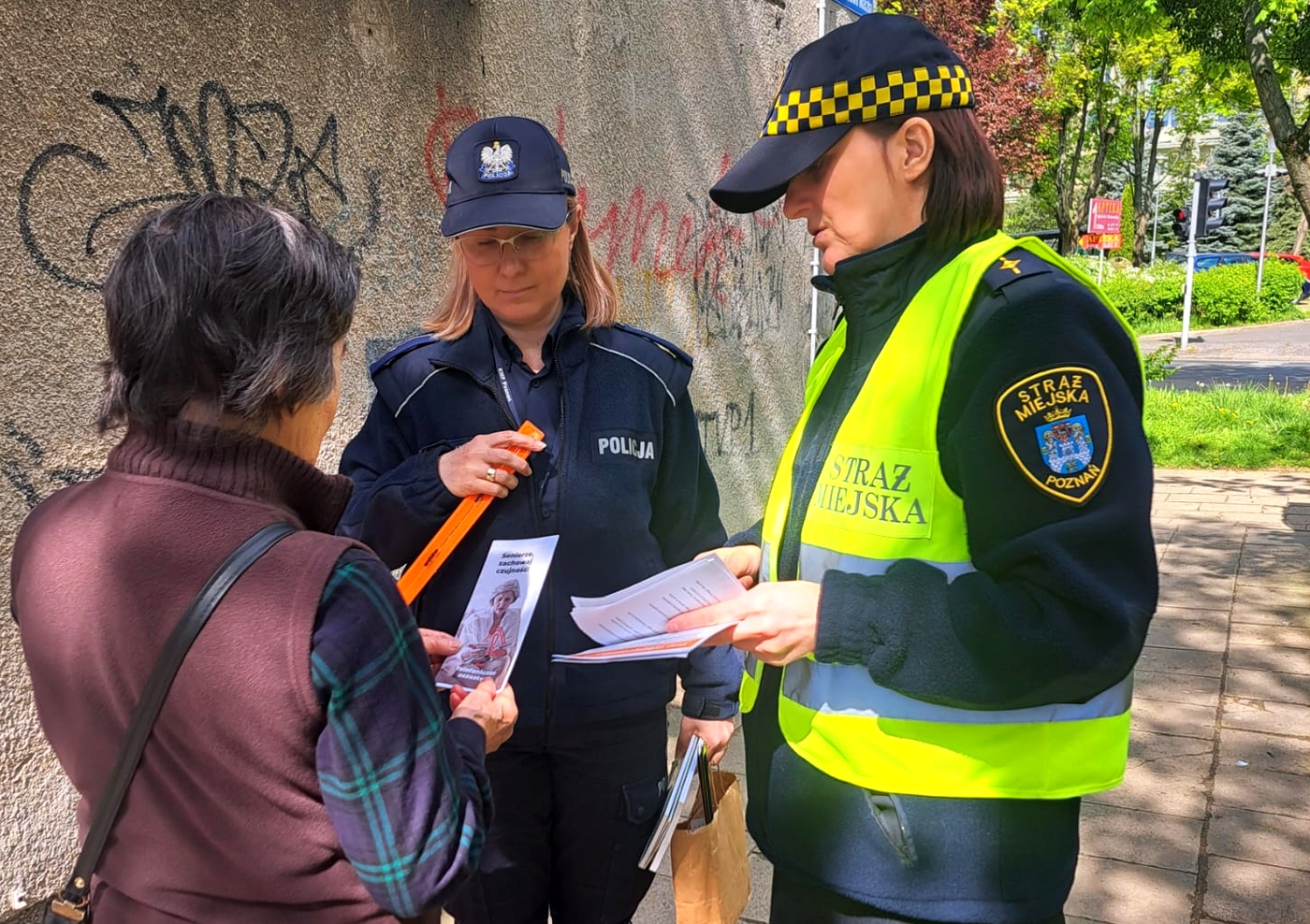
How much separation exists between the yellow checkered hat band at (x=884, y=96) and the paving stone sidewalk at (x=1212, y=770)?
7.96 feet

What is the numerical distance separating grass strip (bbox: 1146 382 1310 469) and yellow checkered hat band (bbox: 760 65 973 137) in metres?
9.77

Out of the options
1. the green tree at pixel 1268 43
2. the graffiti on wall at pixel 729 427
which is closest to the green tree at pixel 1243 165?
the green tree at pixel 1268 43

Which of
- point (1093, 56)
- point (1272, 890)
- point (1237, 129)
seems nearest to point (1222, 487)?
point (1272, 890)

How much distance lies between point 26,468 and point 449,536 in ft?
3.28

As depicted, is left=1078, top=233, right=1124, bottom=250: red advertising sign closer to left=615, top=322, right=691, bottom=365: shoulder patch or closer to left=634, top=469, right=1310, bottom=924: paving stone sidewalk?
left=634, top=469, right=1310, bottom=924: paving stone sidewalk

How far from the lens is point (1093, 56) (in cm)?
2478

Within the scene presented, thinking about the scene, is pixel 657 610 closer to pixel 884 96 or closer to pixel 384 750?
pixel 384 750

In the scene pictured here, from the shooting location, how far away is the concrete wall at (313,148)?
89.4 inches

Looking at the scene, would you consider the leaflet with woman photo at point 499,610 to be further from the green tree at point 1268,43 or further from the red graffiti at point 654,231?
the green tree at point 1268,43

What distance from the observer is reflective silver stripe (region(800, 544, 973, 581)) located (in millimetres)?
1469

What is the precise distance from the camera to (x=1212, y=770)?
13.4ft

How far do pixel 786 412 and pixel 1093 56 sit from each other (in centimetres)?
2249

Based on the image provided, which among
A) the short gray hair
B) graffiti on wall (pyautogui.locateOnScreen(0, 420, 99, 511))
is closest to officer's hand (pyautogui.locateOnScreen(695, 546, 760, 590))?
the short gray hair

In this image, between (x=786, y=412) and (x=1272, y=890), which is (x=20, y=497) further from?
(x=786, y=412)
